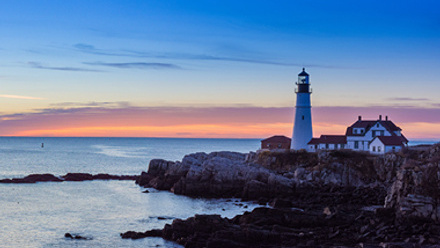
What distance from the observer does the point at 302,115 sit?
222 ft

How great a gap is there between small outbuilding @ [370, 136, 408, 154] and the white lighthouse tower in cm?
867

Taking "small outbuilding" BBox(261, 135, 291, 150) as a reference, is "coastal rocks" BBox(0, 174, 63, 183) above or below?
below

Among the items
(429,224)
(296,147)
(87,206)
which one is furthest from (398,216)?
(296,147)

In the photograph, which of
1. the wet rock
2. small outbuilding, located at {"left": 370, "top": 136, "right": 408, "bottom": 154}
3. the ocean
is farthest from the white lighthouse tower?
the wet rock

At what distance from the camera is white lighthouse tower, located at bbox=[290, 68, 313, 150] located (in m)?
67.8

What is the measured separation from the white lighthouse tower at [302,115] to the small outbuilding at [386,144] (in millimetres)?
8666

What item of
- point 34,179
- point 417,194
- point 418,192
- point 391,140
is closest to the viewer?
point 417,194

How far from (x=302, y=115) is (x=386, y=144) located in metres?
11.5

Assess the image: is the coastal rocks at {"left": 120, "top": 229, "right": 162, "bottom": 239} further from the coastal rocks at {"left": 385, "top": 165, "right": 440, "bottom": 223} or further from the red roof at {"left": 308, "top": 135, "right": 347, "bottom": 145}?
the red roof at {"left": 308, "top": 135, "right": 347, "bottom": 145}

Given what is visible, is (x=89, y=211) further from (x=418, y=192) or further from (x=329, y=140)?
(x=329, y=140)

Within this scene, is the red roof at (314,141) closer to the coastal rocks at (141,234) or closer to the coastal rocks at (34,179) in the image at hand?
the coastal rocks at (34,179)

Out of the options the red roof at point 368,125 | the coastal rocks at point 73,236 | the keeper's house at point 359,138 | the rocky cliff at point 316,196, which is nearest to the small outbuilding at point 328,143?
the keeper's house at point 359,138

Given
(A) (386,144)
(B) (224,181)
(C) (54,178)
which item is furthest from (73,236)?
(A) (386,144)

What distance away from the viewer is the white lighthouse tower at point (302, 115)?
6775 cm
